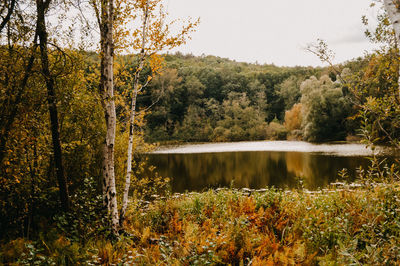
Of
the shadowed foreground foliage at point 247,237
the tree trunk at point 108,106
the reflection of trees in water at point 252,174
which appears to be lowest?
the reflection of trees in water at point 252,174

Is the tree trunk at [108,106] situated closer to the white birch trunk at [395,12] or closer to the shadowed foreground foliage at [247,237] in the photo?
the shadowed foreground foliage at [247,237]

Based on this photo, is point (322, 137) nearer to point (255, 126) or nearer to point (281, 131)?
point (281, 131)

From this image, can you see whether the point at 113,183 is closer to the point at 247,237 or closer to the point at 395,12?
the point at 247,237

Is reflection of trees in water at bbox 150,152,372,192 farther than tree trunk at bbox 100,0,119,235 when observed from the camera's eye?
Yes

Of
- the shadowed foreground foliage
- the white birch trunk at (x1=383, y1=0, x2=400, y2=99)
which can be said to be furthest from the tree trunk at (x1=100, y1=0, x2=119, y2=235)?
the white birch trunk at (x1=383, y1=0, x2=400, y2=99)

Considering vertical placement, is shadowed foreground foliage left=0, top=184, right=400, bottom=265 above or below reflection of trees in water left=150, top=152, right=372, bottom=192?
above

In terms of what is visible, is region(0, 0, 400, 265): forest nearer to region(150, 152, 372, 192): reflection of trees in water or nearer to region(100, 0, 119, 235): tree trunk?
region(100, 0, 119, 235): tree trunk

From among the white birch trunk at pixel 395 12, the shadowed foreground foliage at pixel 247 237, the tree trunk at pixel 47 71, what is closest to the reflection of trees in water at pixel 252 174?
the shadowed foreground foliage at pixel 247 237

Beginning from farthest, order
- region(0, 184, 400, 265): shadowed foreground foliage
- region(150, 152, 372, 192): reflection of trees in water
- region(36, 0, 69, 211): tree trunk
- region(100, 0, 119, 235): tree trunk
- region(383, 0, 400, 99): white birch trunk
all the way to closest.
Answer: region(150, 152, 372, 192): reflection of trees in water, region(100, 0, 119, 235): tree trunk, region(36, 0, 69, 211): tree trunk, region(0, 184, 400, 265): shadowed foreground foliage, region(383, 0, 400, 99): white birch trunk

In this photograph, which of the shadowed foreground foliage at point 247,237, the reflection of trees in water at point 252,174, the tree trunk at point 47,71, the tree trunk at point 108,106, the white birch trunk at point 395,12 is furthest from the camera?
the reflection of trees in water at point 252,174

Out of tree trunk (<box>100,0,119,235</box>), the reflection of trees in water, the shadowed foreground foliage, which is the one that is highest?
tree trunk (<box>100,0,119,235</box>)

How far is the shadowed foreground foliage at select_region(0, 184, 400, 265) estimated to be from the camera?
12.1 ft

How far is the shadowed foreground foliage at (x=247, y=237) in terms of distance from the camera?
3699 millimetres

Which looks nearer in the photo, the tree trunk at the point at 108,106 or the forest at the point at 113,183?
the forest at the point at 113,183
